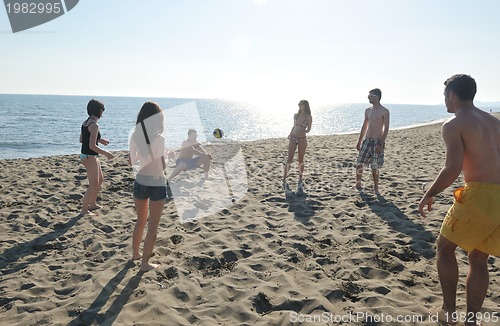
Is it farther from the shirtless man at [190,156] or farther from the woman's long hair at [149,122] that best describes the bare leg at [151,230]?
the shirtless man at [190,156]

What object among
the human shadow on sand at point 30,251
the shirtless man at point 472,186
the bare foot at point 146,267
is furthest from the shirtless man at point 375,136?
the human shadow on sand at point 30,251

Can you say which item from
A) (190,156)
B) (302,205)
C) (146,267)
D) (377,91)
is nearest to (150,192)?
(146,267)

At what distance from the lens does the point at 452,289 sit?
2.79 m

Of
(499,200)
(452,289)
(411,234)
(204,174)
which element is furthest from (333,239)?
(204,174)

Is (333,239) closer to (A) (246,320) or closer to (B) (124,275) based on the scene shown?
(A) (246,320)

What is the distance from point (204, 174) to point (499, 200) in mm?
6895

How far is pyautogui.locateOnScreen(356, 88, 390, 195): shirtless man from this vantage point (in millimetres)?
6797

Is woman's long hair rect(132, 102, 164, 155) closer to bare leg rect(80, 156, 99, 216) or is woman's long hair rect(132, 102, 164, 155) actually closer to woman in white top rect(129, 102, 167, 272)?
woman in white top rect(129, 102, 167, 272)

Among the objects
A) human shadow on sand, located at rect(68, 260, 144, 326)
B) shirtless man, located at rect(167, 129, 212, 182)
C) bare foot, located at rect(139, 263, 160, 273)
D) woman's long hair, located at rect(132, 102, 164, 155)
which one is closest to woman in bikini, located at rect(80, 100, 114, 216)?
woman's long hair, located at rect(132, 102, 164, 155)

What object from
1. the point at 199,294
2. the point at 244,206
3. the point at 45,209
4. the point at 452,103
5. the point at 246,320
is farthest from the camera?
the point at 244,206

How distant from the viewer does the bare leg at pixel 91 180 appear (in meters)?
5.55

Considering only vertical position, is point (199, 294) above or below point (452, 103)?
below

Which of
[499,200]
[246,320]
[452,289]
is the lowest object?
[246,320]

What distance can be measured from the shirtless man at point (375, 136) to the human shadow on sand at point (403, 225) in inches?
25.2
